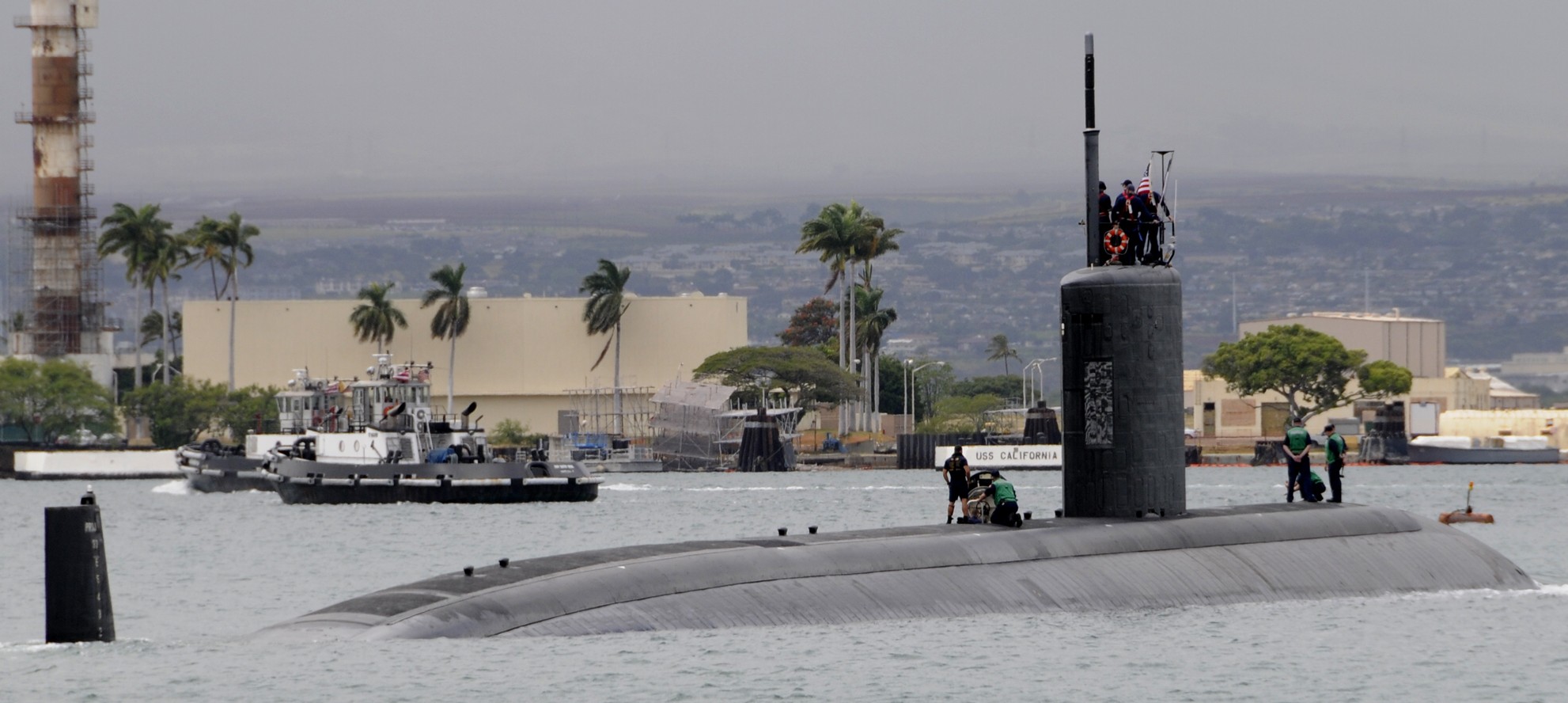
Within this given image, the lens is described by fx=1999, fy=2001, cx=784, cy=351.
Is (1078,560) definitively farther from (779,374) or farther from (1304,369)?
(1304,369)

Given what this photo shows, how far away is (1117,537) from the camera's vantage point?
19.8m

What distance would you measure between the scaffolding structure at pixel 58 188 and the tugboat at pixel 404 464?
5559cm

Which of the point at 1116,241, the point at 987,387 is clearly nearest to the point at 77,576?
the point at 1116,241

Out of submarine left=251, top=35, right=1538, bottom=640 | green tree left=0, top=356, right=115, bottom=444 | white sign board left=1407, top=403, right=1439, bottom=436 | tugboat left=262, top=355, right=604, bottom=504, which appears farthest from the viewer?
white sign board left=1407, top=403, right=1439, bottom=436

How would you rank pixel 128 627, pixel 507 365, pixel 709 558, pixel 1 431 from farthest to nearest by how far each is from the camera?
1. pixel 507 365
2. pixel 1 431
3. pixel 128 627
4. pixel 709 558

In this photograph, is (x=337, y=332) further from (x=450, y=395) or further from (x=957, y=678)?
(x=957, y=678)

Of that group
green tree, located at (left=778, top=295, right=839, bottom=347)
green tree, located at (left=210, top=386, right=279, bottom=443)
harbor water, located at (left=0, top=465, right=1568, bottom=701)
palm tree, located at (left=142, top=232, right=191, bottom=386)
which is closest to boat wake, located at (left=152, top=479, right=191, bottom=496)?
green tree, located at (left=210, top=386, right=279, bottom=443)

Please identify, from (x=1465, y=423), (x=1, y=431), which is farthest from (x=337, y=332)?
(x=1465, y=423)

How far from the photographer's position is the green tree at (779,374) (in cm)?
11744

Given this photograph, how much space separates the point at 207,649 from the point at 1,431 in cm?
10326

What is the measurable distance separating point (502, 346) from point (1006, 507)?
10876cm

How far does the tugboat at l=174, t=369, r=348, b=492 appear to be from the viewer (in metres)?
67.8

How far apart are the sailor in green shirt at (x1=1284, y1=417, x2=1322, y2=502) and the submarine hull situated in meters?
1.26

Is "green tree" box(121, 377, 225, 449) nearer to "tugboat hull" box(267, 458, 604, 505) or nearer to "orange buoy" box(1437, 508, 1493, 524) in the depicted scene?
"tugboat hull" box(267, 458, 604, 505)
